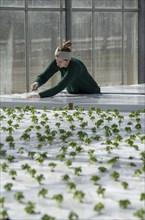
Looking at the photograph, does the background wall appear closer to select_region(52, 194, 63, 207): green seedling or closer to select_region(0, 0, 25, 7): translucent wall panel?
select_region(0, 0, 25, 7): translucent wall panel

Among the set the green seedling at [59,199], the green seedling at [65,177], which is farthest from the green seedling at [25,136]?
the green seedling at [59,199]

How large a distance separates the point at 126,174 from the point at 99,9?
49.7 feet

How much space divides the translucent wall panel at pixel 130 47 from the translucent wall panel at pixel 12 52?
193 inches

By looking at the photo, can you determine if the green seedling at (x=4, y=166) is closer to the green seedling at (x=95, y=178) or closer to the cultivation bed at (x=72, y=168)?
the cultivation bed at (x=72, y=168)

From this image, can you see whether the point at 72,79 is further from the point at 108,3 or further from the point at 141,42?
the point at 141,42

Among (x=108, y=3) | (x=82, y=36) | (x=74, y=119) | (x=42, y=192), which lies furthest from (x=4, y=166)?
(x=108, y=3)

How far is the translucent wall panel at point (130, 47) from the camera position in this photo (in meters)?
23.5

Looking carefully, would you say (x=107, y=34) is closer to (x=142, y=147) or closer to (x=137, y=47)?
(x=137, y=47)

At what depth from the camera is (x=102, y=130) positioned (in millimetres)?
10695

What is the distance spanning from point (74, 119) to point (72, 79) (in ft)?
8.33

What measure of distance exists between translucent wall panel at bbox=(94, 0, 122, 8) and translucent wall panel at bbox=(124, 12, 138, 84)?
Answer: 1.71 feet

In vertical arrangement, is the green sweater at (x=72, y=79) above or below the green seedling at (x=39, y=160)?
above

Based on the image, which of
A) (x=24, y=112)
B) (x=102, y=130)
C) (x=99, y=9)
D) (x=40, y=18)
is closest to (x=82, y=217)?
(x=102, y=130)

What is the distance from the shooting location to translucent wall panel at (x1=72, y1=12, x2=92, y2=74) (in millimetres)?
21250
